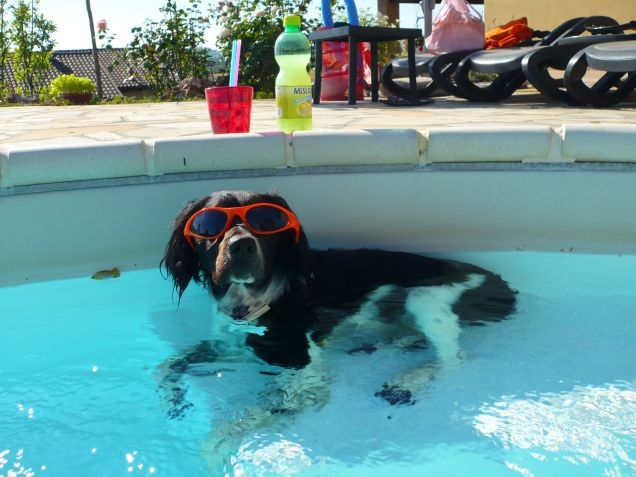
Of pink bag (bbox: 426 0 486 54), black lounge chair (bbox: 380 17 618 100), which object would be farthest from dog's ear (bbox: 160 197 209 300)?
pink bag (bbox: 426 0 486 54)

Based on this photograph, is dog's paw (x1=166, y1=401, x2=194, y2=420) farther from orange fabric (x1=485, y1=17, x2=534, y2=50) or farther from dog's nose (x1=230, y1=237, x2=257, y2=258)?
orange fabric (x1=485, y1=17, x2=534, y2=50)

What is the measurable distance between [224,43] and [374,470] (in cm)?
976

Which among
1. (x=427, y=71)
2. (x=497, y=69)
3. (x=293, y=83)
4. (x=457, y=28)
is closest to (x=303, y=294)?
(x=293, y=83)

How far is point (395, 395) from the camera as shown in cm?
258

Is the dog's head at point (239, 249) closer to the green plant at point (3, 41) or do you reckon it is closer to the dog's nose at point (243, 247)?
the dog's nose at point (243, 247)

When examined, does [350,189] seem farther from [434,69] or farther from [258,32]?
[258,32]

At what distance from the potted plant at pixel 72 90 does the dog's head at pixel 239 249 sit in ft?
33.0

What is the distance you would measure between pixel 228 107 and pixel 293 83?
1.29 ft

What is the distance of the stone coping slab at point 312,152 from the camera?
10.6 ft

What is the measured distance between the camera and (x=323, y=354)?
9.57 ft

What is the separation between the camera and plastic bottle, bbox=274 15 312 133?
368cm

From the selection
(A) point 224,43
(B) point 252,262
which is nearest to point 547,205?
(B) point 252,262

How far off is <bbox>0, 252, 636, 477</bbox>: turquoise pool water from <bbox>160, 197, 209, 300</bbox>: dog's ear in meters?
0.26

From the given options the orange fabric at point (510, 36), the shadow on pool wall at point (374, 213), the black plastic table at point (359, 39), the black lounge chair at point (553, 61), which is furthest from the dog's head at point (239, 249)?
the orange fabric at point (510, 36)
